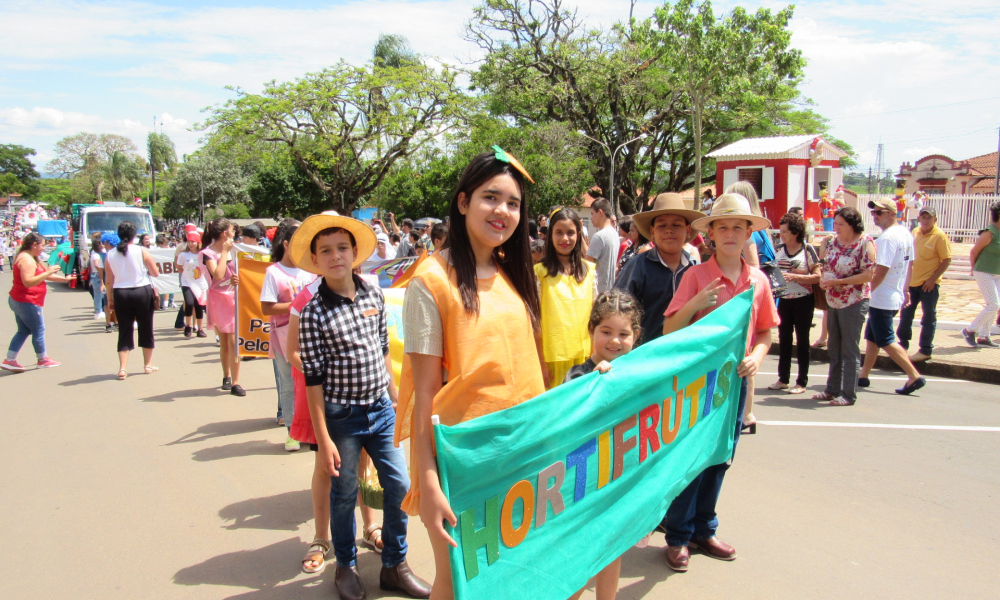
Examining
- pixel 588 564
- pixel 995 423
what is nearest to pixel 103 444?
pixel 588 564

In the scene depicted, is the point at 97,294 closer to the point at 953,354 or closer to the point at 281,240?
the point at 281,240

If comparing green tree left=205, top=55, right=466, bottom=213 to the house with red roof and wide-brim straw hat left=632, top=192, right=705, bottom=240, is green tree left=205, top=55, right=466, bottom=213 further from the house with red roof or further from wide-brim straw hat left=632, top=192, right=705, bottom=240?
the house with red roof

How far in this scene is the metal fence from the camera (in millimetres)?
23516

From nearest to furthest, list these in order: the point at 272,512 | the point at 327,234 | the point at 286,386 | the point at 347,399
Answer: the point at 347,399 < the point at 327,234 < the point at 272,512 < the point at 286,386

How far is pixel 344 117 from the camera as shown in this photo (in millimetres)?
29672

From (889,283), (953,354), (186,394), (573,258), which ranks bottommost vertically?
(186,394)

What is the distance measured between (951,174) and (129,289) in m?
75.7

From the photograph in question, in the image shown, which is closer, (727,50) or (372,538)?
(372,538)

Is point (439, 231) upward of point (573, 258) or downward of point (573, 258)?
upward

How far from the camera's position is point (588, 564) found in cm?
240

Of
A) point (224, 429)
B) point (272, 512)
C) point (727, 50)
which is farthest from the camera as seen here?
point (727, 50)

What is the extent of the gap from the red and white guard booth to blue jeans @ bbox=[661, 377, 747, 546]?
29.7m

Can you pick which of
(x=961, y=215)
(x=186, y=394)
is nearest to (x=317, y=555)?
(x=186, y=394)

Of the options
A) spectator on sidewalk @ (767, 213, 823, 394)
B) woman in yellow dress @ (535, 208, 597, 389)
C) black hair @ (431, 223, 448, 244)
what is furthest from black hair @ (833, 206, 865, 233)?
black hair @ (431, 223, 448, 244)
